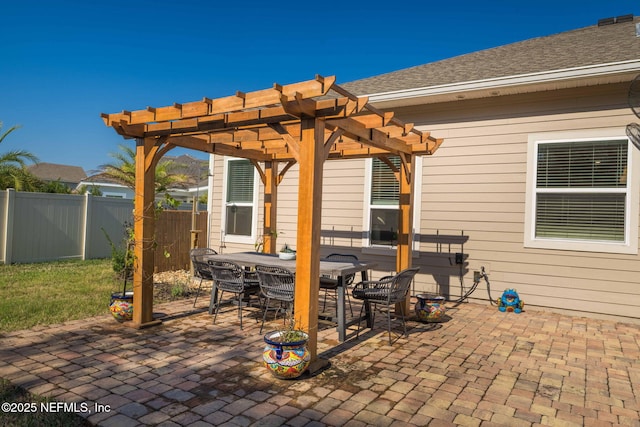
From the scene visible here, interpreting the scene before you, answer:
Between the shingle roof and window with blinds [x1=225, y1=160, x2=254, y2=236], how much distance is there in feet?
9.63

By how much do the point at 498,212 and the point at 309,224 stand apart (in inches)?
158

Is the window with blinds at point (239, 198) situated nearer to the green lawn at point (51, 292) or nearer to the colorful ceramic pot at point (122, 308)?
the green lawn at point (51, 292)

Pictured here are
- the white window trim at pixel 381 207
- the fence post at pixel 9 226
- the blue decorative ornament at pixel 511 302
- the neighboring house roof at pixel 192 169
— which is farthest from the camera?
the neighboring house roof at pixel 192 169

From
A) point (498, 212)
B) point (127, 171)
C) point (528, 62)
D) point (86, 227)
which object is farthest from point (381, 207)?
point (127, 171)

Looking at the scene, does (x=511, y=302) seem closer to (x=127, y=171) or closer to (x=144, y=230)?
(x=144, y=230)

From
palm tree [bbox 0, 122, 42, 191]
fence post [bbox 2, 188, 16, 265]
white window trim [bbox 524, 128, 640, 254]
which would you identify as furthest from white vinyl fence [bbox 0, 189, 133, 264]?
white window trim [bbox 524, 128, 640, 254]

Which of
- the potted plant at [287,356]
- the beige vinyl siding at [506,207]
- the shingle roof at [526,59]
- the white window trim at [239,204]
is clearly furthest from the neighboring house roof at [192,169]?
the potted plant at [287,356]

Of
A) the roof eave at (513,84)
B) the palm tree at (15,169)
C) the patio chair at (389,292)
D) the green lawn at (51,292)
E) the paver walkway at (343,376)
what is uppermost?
the roof eave at (513,84)

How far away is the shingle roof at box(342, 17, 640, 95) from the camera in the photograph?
19.5 feet

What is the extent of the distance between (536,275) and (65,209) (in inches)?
427

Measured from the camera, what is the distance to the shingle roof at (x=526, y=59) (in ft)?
19.5

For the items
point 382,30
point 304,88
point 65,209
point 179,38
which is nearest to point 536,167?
point 304,88

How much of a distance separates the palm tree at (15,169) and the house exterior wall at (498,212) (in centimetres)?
1078

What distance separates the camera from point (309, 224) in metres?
3.66
